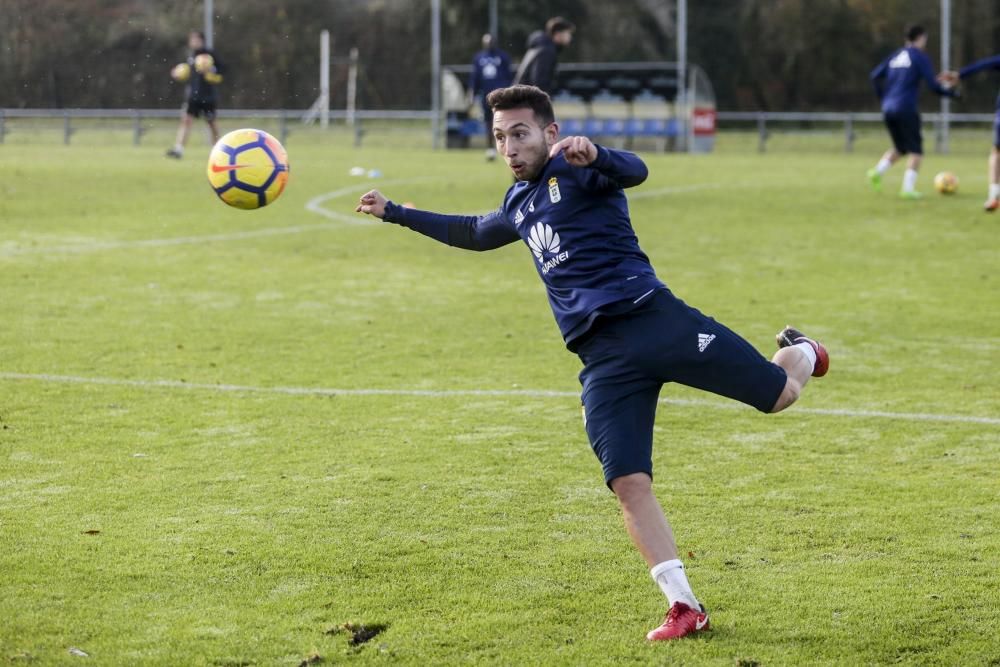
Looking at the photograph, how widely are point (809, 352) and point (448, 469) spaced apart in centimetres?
182

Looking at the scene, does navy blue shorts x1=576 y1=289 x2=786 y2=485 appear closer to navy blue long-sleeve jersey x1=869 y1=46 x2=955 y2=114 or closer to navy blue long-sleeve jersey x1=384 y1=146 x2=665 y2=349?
navy blue long-sleeve jersey x1=384 y1=146 x2=665 y2=349

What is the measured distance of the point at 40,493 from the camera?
5.74 metres

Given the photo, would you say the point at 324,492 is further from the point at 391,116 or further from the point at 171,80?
the point at 171,80

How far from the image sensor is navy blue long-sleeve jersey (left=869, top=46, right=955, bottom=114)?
59.8ft

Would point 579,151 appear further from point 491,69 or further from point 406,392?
point 491,69

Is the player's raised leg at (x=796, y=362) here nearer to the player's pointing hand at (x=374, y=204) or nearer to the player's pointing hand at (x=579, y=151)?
the player's pointing hand at (x=579, y=151)

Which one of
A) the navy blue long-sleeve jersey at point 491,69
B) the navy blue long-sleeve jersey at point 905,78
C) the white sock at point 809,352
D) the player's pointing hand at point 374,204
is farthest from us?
the navy blue long-sleeve jersey at point 491,69

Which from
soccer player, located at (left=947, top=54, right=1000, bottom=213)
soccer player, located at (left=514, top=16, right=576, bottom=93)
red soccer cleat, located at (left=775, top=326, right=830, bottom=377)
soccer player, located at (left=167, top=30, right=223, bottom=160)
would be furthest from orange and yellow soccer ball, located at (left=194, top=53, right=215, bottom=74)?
red soccer cleat, located at (left=775, top=326, right=830, bottom=377)

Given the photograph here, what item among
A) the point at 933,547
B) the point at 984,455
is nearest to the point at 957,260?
the point at 984,455

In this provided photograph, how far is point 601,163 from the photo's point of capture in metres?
4.42

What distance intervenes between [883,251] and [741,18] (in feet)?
93.7

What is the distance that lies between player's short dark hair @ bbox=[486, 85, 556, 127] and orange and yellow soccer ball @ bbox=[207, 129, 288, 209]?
2.64m

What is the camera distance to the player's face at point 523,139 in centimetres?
464

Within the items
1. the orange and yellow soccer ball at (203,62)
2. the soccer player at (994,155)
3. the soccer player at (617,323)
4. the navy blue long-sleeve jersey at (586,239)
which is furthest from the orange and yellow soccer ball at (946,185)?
the navy blue long-sleeve jersey at (586,239)
